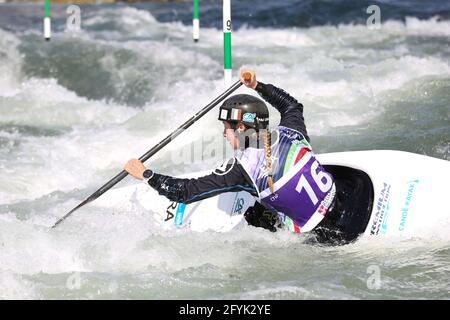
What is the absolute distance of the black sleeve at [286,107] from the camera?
516 centimetres

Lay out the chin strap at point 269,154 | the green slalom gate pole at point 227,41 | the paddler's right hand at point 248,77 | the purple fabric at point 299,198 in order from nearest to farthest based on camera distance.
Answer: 1. the chin strap at point 269,154
2. the purple fabric at point 299,198
3. the paddler's right hand at point 248,77
4. the green slalom gate pole at point 227,41

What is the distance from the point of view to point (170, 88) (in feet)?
36.8

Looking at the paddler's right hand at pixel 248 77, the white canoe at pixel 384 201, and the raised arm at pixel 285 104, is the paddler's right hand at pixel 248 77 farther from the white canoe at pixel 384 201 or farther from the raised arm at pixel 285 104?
the white canoe at pixel 384 201

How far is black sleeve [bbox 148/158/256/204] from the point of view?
473 cm

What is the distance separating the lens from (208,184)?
4.74 metres

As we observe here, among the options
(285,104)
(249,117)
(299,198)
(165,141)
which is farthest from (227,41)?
(299,198)

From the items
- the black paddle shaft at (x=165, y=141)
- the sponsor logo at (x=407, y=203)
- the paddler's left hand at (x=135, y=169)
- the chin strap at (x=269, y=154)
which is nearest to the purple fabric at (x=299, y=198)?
the chin strap at (x=269, y=154)

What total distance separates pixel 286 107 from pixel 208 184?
866 millimetres

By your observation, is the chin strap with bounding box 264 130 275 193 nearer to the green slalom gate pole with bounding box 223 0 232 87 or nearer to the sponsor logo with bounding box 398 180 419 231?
the sponsor logo with bounding box 398 180 419 231

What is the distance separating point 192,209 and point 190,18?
11865 mm

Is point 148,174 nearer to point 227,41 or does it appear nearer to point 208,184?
point 208,184

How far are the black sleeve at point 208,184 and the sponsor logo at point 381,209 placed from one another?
0.83 m
